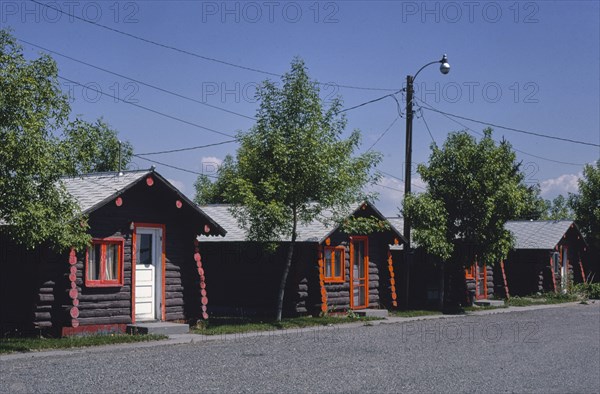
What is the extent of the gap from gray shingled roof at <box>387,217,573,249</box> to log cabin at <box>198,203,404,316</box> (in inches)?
323

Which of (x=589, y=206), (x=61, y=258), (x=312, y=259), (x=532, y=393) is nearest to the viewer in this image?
(x=532, y=393)

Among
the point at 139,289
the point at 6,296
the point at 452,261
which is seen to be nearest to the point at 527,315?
the point at 452,261

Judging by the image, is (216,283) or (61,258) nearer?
(61,258)

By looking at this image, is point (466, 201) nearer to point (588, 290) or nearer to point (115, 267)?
point (588, 290)

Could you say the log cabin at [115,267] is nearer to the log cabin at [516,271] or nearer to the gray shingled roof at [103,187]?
the gray shingled roof at [103,187]

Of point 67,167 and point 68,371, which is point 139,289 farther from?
point 68,371

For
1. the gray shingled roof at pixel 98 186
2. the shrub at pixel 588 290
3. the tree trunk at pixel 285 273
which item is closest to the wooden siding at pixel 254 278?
the tree trunk at pixel 285 273

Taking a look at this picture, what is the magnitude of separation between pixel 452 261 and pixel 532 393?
61.4ft

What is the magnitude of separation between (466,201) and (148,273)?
13.3 m

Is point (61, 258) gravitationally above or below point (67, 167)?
below

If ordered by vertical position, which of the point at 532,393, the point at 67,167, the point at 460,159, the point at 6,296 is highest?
the point at 460,159

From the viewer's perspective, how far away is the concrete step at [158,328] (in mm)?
18625

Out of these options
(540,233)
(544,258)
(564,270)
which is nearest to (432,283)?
(544,258)

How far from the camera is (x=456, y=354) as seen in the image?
600 inches
